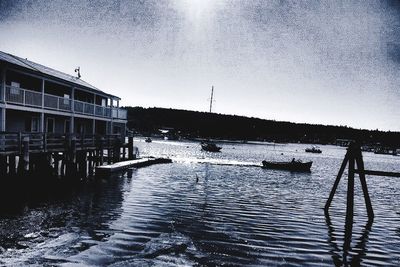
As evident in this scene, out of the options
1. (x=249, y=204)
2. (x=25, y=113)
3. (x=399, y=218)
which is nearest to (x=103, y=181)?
(x=25, y=113)

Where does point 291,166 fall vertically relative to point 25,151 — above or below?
below

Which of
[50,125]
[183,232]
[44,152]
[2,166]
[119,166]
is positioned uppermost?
[50,125]

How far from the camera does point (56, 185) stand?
81.5ft

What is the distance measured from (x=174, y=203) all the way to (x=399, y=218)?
1284 centimetres

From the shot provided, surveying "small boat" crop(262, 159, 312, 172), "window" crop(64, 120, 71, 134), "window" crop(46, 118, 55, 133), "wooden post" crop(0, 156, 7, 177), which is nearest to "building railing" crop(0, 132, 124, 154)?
"wooden post" crop(0, 156, 7, 177)

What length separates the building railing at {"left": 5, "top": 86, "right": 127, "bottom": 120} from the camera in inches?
1026

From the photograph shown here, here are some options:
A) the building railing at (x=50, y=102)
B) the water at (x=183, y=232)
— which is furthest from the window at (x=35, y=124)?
the water at (x=183, y=232)

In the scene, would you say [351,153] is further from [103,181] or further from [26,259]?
[103,181]

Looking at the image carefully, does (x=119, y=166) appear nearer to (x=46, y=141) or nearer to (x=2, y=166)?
(x=46, y=141)

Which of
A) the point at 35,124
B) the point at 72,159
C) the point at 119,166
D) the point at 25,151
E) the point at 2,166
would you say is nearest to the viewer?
the point at 2,166

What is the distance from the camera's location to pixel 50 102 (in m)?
30.3

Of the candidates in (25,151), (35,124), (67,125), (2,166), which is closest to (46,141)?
(25,151)

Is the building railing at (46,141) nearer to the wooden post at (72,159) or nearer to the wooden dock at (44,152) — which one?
the wooden dock at (44,152)

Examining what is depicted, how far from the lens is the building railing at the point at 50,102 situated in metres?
26.1
